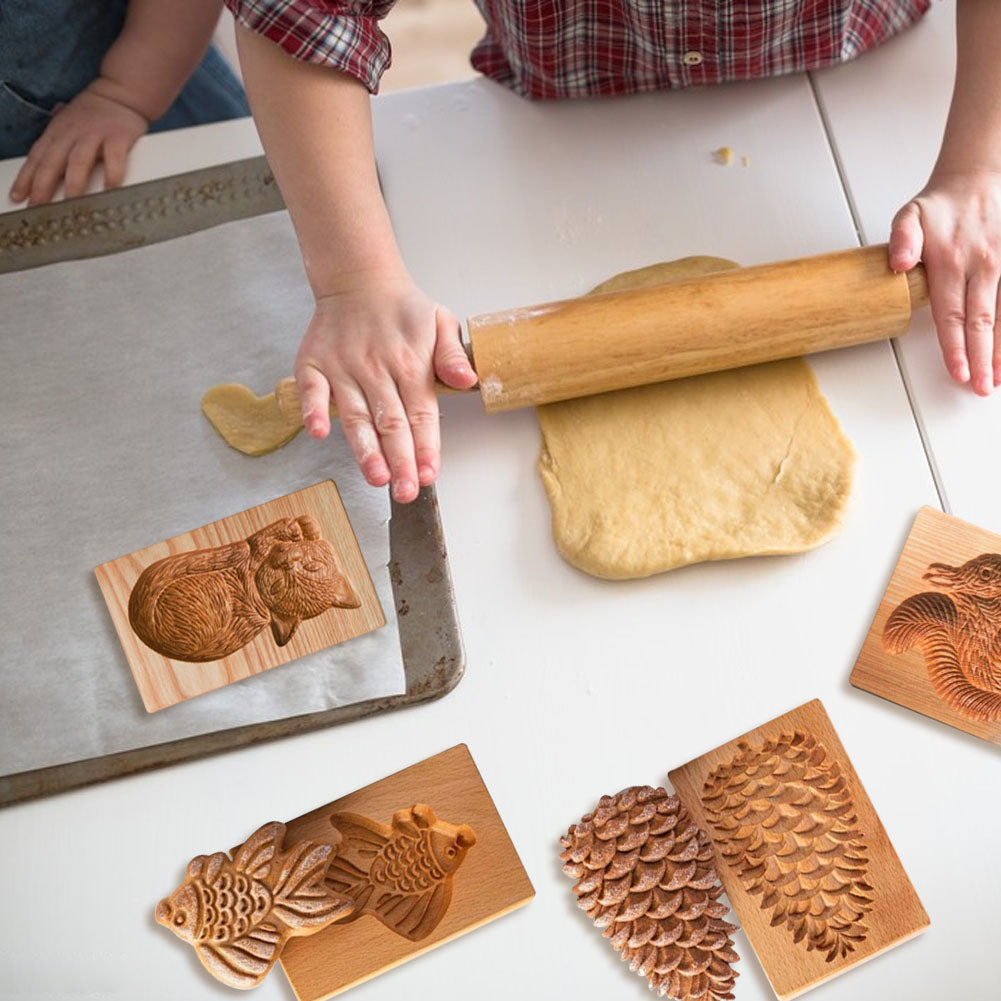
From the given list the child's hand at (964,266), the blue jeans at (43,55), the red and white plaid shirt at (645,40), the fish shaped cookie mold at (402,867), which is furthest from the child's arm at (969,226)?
the blue jeans at (43,55)

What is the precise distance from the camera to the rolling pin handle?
766 mm

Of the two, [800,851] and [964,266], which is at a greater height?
[964,266]

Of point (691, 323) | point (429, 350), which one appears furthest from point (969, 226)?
point (429, 350)

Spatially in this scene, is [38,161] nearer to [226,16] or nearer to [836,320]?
[226,16]

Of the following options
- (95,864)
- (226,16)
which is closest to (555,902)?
(95,864)

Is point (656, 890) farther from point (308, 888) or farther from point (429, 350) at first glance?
point (429, 350)

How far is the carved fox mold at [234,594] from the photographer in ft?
2.50

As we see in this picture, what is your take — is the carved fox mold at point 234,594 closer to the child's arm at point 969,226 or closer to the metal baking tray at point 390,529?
the metal baking tray at point 390,529

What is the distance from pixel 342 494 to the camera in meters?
0.80

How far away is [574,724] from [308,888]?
0.71ft

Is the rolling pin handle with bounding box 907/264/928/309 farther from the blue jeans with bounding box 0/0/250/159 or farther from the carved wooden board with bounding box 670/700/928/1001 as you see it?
the blue jeans with bounding box 0/0/250/159

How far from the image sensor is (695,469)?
776 millimetres

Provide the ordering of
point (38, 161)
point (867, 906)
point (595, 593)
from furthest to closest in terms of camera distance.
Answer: point (38, 161)
point (595, 593)
point (867, 906)

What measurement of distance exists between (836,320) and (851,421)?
3.3 inches
